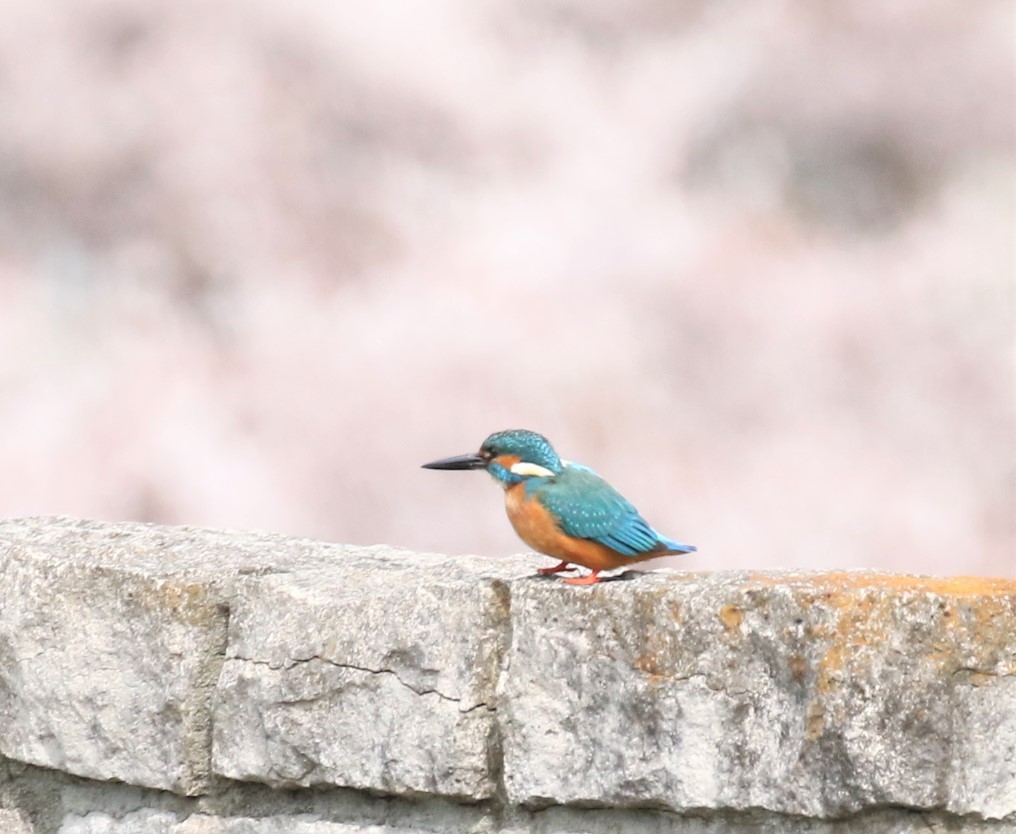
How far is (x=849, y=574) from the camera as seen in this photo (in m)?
2.15

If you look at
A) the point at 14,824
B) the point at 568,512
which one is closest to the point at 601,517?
the point at 568,512

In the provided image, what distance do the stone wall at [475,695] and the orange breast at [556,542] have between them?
5 cm

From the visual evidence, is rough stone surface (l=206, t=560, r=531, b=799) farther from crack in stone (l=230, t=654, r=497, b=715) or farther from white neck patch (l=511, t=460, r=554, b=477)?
white neck patch (l=511, t=460, r=554, b=477)

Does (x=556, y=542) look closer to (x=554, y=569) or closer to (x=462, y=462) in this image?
(x=554, y=569)

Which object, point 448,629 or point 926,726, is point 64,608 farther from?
point 926,726

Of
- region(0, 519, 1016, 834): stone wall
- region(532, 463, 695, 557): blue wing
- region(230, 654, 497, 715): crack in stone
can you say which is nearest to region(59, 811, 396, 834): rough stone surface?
region(0, 519, 1016, 834): stone wall

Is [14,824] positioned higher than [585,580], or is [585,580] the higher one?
[585,580]

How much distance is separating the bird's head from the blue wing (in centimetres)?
4

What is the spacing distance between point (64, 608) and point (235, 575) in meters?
0.32

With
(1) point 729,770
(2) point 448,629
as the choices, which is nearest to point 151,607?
(2) point 448,629

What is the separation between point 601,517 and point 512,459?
18 centimetres

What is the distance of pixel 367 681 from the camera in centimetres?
239

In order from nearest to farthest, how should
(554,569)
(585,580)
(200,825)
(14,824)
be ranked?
(585,580), (554,569), (200,825), (14,824)

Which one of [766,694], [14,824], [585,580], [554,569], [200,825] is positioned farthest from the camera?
[14,824]
